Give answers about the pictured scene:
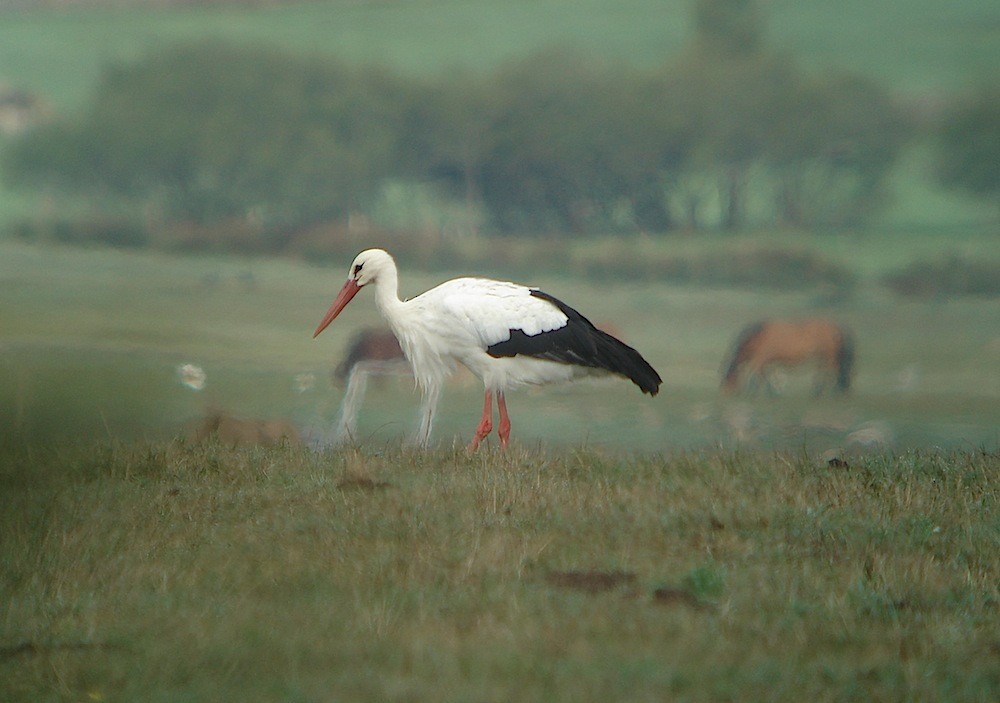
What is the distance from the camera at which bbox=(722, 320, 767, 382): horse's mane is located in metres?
12.2

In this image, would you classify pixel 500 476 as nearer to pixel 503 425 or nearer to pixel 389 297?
pixel 503 425

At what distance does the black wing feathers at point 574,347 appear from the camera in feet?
30.7

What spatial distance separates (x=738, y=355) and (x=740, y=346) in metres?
0.09

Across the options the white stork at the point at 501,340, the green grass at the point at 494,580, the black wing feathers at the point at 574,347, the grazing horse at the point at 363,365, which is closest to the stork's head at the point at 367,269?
the white stork at the point at 501,340

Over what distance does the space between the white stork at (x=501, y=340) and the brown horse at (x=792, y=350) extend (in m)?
2.70

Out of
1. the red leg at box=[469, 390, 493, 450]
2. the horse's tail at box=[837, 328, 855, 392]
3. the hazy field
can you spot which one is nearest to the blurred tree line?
the hazy field

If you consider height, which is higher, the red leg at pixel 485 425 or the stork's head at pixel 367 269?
the stork's head at pixel 367 269

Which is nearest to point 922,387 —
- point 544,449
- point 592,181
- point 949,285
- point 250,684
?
point 949,285

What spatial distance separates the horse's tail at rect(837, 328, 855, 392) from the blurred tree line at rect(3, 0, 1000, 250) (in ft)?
3.79

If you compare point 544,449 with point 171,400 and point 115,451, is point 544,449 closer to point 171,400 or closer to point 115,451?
point 115,451

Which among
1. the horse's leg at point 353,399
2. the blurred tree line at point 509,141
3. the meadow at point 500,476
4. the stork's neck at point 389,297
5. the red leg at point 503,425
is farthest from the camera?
the blurred tree line at point 509,141

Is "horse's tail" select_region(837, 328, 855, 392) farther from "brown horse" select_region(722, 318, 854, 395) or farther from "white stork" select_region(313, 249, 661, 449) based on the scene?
"white stork" select_region(313, 249, 661, 449)

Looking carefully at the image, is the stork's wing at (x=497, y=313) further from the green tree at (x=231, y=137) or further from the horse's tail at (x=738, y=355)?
the green tree at (x=231, y=137)

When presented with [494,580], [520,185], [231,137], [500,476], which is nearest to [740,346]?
[520,185]
